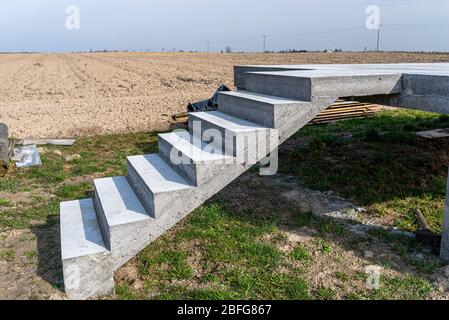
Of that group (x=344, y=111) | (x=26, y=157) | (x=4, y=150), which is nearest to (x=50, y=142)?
(x=26, y=157)

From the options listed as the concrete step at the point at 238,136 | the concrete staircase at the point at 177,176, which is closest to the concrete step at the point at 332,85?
the concrete staircase at the point at 177,176

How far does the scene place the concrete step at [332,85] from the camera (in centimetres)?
396

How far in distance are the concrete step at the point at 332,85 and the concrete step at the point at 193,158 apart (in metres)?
1.00

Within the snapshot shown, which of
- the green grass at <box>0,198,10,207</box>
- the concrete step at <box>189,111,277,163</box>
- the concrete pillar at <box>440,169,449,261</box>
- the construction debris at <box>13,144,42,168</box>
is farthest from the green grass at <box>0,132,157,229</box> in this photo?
the concrete pillar at <box>440,169,449,261</box>

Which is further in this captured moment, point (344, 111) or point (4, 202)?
point (344, 111)

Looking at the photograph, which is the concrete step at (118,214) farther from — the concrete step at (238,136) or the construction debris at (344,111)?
the construction debris at (344,111)

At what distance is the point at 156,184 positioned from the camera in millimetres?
3582

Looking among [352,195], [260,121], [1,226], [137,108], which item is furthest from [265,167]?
[137,108]

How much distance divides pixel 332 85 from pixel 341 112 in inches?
267

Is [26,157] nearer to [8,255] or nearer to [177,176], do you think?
[8,255]

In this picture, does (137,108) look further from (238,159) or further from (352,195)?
(238,159)

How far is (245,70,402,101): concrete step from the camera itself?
3.96m

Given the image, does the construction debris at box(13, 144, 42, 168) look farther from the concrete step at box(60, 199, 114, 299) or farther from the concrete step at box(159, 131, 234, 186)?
the concrete step at box(60, 199, 114, 299)

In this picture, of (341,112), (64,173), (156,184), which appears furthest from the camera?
(341,112)
